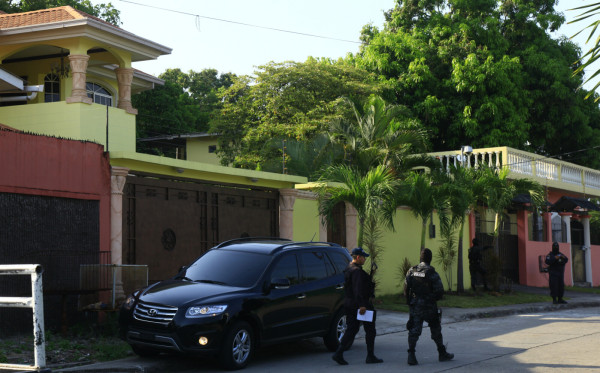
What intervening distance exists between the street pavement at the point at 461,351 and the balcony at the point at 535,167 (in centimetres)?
924

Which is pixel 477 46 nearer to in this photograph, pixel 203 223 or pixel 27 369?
pixel 203 223

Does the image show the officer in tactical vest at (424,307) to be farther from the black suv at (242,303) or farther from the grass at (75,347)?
the grass at (75,347)

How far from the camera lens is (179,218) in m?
15.8

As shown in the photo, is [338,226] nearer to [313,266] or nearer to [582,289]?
[313,266]

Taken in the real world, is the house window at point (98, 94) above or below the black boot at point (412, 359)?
above

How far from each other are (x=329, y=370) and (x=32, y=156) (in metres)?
6.54

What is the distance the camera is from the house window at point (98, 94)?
77.2 ft

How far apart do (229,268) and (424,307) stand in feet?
10.0

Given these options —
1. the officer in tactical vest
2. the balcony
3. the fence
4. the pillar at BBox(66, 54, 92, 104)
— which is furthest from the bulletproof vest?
the balcony

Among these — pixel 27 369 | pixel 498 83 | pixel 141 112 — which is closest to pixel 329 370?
pixel 27 369

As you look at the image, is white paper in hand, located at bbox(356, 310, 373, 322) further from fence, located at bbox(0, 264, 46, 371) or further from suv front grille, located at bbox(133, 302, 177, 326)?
fence, located at bbox(0, 264, 46, 371)

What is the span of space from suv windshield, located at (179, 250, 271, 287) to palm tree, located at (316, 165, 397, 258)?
6655 mm

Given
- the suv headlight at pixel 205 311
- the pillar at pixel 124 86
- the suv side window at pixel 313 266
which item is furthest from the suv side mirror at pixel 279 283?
the pillar at pixel 124 86

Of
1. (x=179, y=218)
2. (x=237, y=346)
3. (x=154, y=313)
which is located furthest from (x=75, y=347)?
(x=179, y=218)
